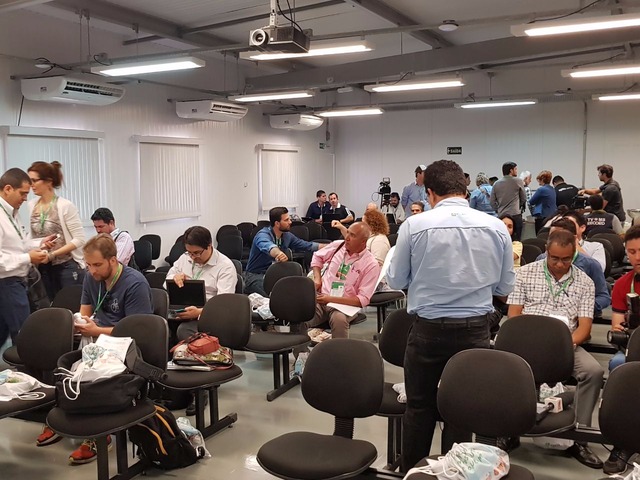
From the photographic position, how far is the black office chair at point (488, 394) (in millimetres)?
2449

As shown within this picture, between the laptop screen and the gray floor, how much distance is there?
717mm

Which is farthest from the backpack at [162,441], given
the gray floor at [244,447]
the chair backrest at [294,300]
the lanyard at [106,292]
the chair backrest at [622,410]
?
the chair backrest at [622,410]

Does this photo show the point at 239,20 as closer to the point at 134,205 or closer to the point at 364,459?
the point at 134,205

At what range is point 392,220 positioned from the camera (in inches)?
444

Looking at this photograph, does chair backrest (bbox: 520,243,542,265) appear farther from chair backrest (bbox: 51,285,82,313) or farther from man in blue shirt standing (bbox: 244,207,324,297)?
chair backrest (bbox: 51,285,82,313)

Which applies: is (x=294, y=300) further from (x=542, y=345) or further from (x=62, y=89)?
(x=62, y=89)

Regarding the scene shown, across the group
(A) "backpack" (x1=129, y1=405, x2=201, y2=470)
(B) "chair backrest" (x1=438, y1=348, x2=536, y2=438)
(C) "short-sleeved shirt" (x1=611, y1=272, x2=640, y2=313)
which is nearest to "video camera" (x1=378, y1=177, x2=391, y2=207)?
(C) "short-sleeved shirt" (x1=611, y1=272, x2=640, y2=313)

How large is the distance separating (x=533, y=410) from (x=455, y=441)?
0.41 metres

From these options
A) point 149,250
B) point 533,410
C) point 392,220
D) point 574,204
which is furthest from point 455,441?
point 392,220

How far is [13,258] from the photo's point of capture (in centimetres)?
418

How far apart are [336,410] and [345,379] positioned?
5.8 inches

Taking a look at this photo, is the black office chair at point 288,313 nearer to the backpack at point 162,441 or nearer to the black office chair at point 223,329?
the black office chair at point 223,329

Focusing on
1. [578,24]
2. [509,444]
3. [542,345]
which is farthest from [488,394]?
[578,24]

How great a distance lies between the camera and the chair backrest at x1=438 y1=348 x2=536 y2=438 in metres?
2.45
